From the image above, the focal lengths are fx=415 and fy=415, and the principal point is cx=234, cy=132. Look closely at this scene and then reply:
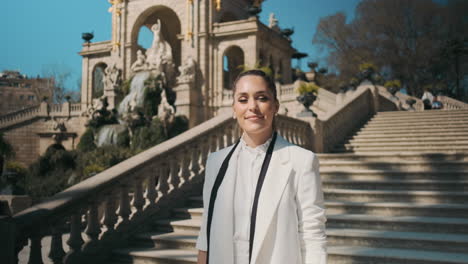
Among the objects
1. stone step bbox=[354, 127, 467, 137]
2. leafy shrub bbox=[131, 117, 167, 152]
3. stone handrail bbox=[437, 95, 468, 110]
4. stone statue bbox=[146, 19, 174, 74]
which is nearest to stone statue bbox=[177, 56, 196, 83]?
stone statue bbox=[146, 19, 174, 74]

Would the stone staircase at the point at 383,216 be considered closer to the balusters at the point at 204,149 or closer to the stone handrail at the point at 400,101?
the balusters at the point at 204,149

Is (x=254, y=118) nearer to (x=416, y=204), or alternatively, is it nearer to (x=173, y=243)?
(x=173, y=243)

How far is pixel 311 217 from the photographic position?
2033mm

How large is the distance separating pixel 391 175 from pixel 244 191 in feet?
17.8

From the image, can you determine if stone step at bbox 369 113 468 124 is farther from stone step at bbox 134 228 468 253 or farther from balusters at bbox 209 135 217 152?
stone step at bbox 134 228 468 253

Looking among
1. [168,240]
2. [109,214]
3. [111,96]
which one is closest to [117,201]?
[109,214]

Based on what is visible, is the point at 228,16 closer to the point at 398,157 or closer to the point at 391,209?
the point at 398,157

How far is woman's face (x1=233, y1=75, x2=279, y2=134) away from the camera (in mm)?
2219

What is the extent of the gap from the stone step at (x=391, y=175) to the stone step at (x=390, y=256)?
2444mm

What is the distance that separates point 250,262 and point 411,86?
3983 cm

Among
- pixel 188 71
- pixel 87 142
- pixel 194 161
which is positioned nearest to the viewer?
pixel 194 161

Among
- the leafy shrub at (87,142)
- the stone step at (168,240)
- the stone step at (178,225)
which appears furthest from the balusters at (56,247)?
the leafy shrub at (87,142)

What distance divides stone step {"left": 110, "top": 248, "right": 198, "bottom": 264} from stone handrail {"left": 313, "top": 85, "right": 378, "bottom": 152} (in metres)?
5.94

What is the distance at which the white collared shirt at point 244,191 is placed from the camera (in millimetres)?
2100
